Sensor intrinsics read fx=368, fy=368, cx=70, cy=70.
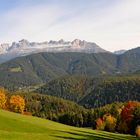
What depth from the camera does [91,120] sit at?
192375 millimetres

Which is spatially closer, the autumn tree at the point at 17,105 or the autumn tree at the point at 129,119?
the autumn tree at the point at 129,119

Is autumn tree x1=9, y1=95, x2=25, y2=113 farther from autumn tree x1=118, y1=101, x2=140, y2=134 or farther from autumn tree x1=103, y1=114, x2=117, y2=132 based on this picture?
autumn tree x1=118, y1=101, x2=140, y2=134

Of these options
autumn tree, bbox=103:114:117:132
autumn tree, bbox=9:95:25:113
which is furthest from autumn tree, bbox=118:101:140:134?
autumn tree, bbox=9:95:25:113

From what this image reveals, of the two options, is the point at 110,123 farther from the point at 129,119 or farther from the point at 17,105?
the point at 17,105

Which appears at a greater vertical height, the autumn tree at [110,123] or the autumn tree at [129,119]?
the autumn tree at [129,119]

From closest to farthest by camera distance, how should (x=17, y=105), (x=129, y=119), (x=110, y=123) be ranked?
(x=129, y=119), (x=110, y=123), (x=17, y=105)

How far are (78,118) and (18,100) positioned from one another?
44221 mm

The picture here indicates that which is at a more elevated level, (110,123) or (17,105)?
(17,105)

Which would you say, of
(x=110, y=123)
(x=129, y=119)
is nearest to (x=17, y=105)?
(x=110, y=123)

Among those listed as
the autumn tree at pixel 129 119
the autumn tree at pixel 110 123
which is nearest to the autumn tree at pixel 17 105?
the autumn tree at pixel 110 123

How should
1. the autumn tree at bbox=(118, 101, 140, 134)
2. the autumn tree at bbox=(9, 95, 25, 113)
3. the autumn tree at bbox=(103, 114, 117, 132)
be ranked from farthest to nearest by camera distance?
the autumn tree at bbox=(9, 95, 25, 113), the autumn tree at bbox=(103, 114, 117, 132), the autumn tree at bbox=(118, 101, 140, 134)

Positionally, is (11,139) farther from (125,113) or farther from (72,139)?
(125,113)

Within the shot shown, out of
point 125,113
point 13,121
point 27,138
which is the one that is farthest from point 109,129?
point 27,138

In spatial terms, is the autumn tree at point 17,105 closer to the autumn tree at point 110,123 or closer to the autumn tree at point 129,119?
the autumn tree at point 110,123
